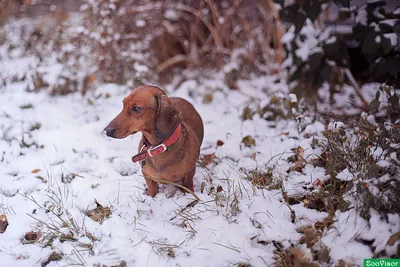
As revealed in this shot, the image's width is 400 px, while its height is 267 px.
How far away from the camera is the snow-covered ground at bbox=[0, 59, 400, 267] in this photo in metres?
2.10

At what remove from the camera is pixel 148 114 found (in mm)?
2367

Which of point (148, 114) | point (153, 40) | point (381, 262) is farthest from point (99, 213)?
point (153, 40)

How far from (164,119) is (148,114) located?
0.10m

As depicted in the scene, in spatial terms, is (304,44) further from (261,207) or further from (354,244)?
(354,244)

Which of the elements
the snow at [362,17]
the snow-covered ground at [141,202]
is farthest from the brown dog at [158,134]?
the snow at [362,17]

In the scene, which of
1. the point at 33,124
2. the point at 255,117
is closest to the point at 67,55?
the point at 33,124

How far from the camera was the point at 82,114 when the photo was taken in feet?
13.9

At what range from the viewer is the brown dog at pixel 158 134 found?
2.34 m

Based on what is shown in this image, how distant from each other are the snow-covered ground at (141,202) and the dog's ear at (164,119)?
0.47 meters

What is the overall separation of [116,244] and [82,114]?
7.74ft

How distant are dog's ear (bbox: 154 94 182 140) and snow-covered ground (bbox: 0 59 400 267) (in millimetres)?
471

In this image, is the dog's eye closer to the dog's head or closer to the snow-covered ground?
the dog's head

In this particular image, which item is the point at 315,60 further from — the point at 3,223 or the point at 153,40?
the point at 3,223

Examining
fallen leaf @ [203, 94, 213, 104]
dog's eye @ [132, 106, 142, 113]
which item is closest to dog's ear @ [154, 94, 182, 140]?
dog's eye @ [132, 106, 142, 113]
